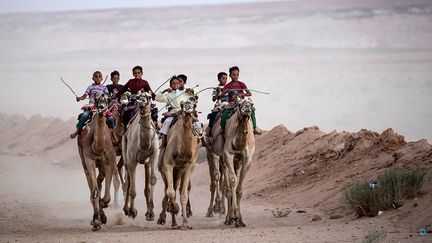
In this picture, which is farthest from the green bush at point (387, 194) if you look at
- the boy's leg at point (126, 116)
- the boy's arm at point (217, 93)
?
the boy's leg at point (126, 116)

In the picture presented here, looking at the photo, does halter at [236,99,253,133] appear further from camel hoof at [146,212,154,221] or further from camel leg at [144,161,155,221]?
camel hoof at [146,212,154,221]

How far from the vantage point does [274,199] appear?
2495 centimetres

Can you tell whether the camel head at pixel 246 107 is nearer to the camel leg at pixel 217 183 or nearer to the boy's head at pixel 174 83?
the boy's head at pixel 174 83

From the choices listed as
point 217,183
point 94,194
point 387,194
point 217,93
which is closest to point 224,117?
point 217,93

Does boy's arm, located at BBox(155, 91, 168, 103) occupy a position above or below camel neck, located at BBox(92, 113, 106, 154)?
above

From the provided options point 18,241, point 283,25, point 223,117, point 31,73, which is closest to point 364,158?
point 223,117

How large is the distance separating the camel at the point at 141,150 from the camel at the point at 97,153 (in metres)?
0.67

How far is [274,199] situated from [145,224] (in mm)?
5363

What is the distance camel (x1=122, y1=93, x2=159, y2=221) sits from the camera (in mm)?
19531

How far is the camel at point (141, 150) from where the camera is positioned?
19531 mm

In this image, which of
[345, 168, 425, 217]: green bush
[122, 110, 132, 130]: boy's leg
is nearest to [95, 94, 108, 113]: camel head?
[122, 110, 132, 130]: boy's leg

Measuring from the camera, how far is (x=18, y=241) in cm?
1717

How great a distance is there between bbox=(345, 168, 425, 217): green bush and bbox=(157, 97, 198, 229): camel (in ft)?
10.8

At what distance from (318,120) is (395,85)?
16.0m
